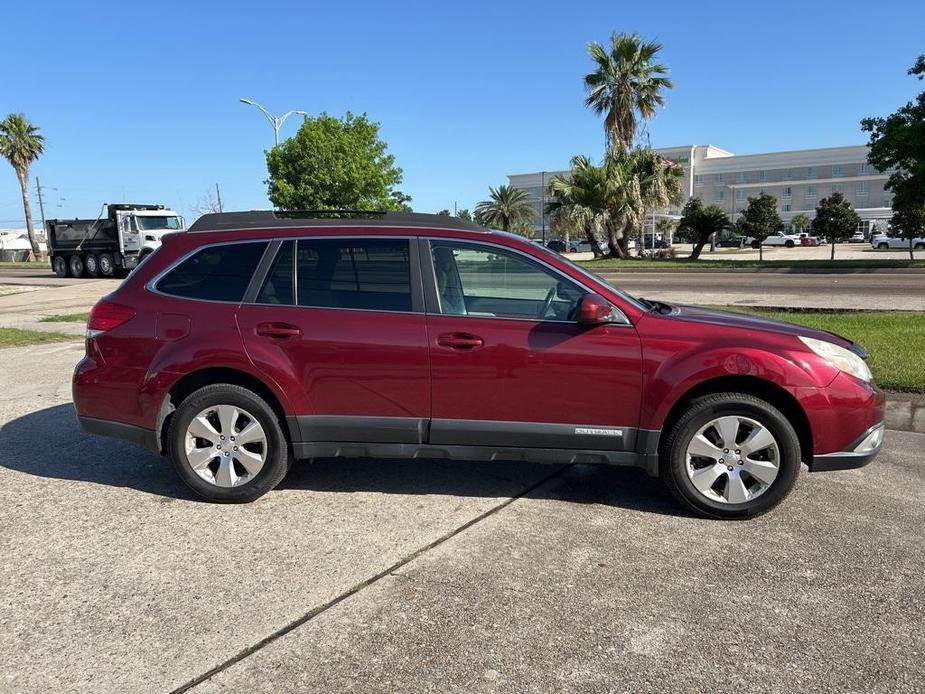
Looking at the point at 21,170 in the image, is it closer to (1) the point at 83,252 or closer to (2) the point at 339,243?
(1) the point at 83,252

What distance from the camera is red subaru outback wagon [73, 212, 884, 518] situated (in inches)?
159

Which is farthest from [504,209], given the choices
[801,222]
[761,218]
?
[801,222]

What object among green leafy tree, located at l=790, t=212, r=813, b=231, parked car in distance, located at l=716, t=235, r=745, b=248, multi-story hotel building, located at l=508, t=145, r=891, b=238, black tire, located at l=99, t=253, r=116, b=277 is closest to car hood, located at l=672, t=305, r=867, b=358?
black tire, located at l=99, t=253, r=116, b=277

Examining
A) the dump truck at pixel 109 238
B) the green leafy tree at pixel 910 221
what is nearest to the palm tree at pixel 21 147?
the dump truck at pixel 109 238

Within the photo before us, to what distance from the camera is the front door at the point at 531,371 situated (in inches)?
160

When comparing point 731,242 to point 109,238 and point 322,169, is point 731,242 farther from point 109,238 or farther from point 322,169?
point 109,238

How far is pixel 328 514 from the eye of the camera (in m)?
4.21

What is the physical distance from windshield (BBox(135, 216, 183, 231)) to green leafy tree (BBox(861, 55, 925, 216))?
30.1 metres

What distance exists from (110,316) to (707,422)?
365cm

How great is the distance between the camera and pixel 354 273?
4.32 metres

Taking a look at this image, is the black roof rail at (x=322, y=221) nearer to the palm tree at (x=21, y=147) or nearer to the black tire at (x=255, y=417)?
the black tire at (x=255, y=417)

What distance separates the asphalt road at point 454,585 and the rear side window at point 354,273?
1.25 meters

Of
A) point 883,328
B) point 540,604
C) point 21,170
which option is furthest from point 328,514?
point 21,170

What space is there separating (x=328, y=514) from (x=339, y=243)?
1.63 meters
